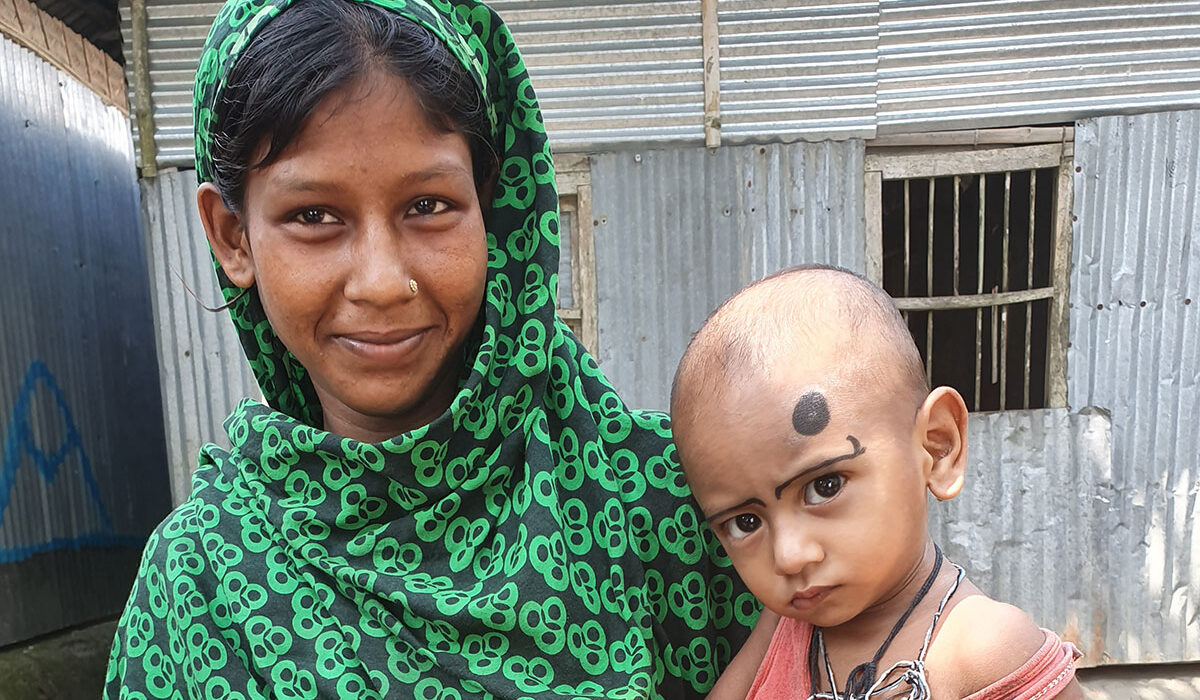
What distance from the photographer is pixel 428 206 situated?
4.00ft

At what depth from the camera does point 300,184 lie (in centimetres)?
116

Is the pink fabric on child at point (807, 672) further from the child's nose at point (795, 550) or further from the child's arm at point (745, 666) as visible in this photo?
the child's nose at point (795, 550)

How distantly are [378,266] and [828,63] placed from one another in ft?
13.2

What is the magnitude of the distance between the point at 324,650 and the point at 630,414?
0.59 m

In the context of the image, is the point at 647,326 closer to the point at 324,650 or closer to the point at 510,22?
the point at 510,22

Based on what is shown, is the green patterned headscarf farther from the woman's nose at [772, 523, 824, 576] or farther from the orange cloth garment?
the woman's nose at [772, 523, 824, 576]

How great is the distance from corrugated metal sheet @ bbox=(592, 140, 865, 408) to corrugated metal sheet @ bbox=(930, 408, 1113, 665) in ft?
4.80

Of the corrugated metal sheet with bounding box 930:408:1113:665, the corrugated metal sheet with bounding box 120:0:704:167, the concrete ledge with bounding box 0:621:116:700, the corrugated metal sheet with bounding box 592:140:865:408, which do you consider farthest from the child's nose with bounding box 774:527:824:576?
the concrete ledge with bounding box 0:621:116:700

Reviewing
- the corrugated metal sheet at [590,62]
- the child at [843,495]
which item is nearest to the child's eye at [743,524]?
the child at [843,495]

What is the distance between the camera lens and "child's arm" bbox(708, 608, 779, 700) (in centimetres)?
138

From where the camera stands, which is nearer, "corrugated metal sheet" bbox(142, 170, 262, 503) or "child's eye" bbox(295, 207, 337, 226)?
"child's eye" bbox(295, 207, 337, 226)

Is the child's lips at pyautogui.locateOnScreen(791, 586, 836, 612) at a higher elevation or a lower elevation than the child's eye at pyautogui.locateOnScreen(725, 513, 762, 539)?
lower

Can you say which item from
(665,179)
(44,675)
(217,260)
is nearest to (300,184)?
(217,260)

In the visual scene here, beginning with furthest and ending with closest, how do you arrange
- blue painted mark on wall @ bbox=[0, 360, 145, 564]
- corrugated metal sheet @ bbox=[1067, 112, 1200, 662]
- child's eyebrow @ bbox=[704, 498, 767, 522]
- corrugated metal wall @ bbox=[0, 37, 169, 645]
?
corrugated metal wall @ bbox=[0, 37, 169, 645]
blue painted mark on wall @ bbox=[0, 360, 145, 564]
corrugated metal sheet @ bbox=[1067, 112, 1200, 662]
child's eyebrow @ bbox=[704, 498, 767, 522]
